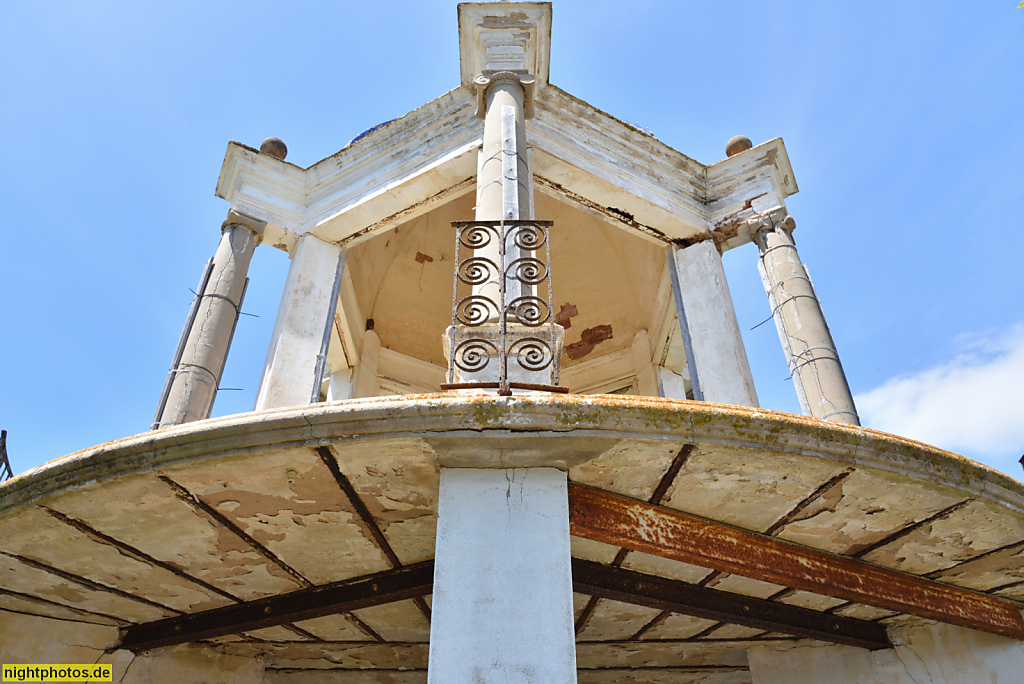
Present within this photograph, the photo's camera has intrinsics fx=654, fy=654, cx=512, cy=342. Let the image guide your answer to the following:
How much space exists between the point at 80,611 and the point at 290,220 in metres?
4.65

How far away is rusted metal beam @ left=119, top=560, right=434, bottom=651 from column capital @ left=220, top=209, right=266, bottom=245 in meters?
4.37

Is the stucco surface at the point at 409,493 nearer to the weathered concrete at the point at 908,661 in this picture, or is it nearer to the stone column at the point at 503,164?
the weathered concrete at the point at 908,661

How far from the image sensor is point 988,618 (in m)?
4.37

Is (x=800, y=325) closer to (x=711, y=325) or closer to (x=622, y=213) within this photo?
(x=711, y=325)

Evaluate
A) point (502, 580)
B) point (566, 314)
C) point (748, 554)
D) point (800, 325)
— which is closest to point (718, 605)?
point (748, 554)

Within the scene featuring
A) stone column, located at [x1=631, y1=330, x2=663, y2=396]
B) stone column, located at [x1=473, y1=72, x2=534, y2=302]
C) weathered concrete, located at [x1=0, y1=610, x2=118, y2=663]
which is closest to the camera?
weathered concrete, located at [x1=0, y1=610, x2=118, y2=663]

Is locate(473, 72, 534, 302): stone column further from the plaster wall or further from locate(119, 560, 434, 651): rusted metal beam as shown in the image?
the plaster wall

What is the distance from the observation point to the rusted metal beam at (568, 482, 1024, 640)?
3250mm

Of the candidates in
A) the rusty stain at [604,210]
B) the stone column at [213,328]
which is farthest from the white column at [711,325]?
the stone column at [213,328]

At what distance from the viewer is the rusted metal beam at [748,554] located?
128 inches

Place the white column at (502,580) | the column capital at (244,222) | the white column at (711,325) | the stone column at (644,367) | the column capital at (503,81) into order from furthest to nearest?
the stone column at (644,367) → the column capital at (244,222) → the column capital at (503,81) → the white column at (711,325) → the white column at (502,580)

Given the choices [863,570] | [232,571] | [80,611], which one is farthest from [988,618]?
[80,611]

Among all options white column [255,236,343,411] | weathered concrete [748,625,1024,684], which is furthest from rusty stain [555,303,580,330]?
weathered concrete [748,625,1024,684]

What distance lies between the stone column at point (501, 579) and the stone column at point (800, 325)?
4.08 metres
